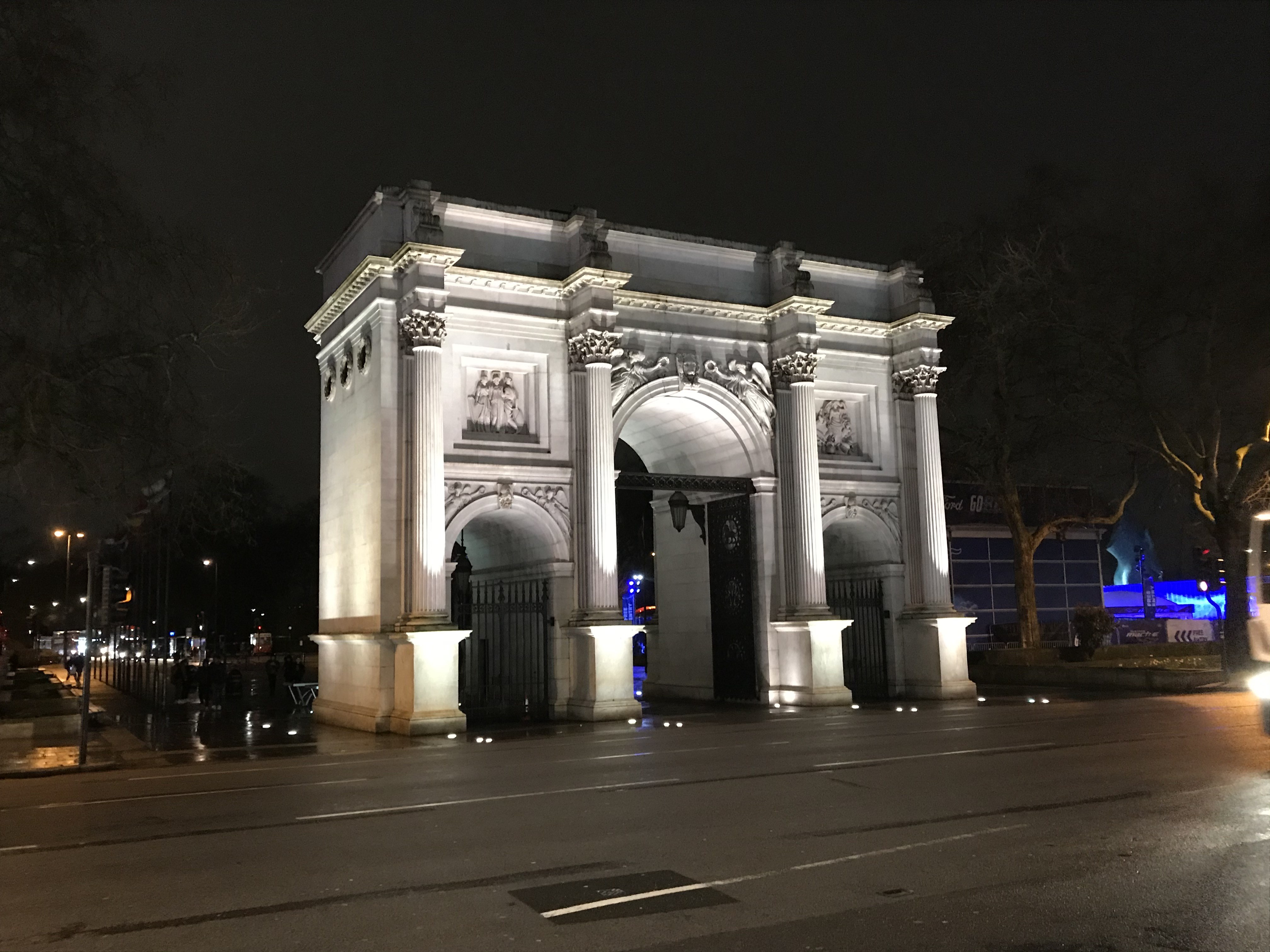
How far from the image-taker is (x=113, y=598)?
2405 cm

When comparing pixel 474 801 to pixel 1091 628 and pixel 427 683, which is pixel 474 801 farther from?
pixel 1091 628

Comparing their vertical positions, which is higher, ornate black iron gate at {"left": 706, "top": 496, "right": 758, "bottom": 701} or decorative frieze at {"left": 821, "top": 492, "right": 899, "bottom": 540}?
decorative frieze at {"left": 821, "top": 492, "right": 899, "bottom": 540}

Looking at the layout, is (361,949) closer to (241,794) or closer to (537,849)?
(537,849)

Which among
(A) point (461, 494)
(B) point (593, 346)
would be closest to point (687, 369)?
(B) point (593, 346)

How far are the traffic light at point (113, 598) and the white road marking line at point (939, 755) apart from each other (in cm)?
1484

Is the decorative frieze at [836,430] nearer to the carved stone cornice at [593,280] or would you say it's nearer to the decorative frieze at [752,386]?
the decorative frieze at [752,386]

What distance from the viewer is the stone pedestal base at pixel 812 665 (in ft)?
84.8

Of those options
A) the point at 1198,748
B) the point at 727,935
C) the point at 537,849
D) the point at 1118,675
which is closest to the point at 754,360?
the point at 1118,675

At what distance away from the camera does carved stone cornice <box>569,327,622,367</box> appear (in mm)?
24797

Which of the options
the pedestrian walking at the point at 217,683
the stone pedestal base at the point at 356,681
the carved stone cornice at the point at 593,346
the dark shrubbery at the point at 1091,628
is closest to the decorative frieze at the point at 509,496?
the carved stone cornice at the point at 593,346

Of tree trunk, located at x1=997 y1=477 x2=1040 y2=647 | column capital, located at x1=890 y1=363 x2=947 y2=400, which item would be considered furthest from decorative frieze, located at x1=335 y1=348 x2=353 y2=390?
tree trunk, located at x1=997 y1=477 x2=1040 y2=647

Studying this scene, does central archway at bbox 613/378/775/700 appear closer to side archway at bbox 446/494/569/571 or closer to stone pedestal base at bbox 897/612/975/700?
side archway at bbox 446/494/569/571

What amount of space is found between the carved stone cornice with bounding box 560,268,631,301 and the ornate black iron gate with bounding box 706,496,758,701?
A: 6.77m

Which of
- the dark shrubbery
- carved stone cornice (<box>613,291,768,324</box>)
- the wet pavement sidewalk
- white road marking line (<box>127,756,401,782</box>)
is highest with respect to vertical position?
carved stone cornice (<box>613,291,768,324</box>)
